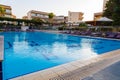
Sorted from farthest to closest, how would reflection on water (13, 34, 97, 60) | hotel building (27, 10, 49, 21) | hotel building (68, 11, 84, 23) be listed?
hotel building (27, 10, 49, 21)
hotel building (68, 11, 84, 23)
reflection on water (13, 34, 97, 60)

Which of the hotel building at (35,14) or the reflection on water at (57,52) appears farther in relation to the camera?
the hotel building at (35,14)

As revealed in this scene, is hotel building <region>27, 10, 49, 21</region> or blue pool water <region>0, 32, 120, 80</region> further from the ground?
hotel building <region>27, 10, 49, 21</region>

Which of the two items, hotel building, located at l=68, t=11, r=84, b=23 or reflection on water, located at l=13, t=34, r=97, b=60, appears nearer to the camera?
reflection on water, located at l=13, t=34, r=97, b=60

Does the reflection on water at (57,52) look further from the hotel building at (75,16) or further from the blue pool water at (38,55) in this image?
the hotel building at (75,16)

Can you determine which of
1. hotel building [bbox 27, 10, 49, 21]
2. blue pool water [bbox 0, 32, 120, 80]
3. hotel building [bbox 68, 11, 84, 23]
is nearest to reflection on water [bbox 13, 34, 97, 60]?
blue pool water [bbox 0, 32, 120, 80]

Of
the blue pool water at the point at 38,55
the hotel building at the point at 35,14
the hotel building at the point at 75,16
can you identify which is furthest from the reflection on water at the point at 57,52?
the hotel building at the point at 35,14

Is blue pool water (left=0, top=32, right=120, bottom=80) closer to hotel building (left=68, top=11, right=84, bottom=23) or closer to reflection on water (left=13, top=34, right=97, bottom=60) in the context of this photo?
reflection on water (left=13, top=34, right=97, bottom=60)

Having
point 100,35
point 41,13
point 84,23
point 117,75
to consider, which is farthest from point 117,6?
point 41,13

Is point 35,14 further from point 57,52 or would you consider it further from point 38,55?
point 38,55

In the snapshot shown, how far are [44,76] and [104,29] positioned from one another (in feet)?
60.6

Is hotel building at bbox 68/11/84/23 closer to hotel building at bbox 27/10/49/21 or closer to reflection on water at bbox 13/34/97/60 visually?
hotel building at bbox 27/10/49/21

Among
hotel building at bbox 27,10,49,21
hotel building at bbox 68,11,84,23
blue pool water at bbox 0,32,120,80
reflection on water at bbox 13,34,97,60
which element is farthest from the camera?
hotel building at bbox 27,10,49,21

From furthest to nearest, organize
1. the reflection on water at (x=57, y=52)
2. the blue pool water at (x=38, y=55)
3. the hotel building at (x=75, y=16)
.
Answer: the hotel building at (x=75, y=16) < the reflection on water at (x=57, y=52) < the blue pool water at (x=38, y=55)

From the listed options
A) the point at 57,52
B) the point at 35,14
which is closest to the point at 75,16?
the point at 35,14
